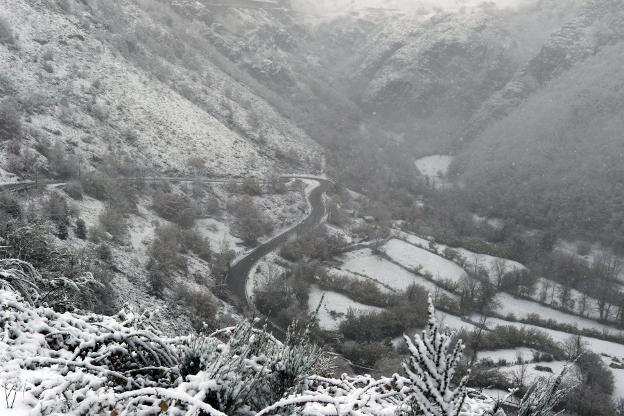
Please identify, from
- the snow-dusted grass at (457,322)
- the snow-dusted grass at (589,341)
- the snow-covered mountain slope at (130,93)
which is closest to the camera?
the snow-covered mountain slope at (130,93)

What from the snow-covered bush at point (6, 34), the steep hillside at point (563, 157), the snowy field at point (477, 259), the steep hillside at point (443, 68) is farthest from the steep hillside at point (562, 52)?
the snow-covered bush at point (6, 34)

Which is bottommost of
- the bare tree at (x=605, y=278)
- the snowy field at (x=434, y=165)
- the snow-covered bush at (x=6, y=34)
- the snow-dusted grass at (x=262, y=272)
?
the snow-dusted grass at (x=262, y=272)

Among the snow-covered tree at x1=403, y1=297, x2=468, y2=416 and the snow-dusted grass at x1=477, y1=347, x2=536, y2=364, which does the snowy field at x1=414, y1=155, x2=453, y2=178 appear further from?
the snow-covered tree at x1=403, y1=297, x2=468, y2=416

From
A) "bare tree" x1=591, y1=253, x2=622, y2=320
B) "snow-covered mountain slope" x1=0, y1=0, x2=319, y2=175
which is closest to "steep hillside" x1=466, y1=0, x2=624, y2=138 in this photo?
"bare tree" x1=591, y1=253, x2=622, y2=320

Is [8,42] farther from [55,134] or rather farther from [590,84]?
[590,84]

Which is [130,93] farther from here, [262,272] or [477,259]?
[477,259]

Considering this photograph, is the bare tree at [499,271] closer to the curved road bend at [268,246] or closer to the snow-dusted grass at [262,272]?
the curved road bend at [268,246]

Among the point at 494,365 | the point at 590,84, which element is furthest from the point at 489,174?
the point at 494,365
